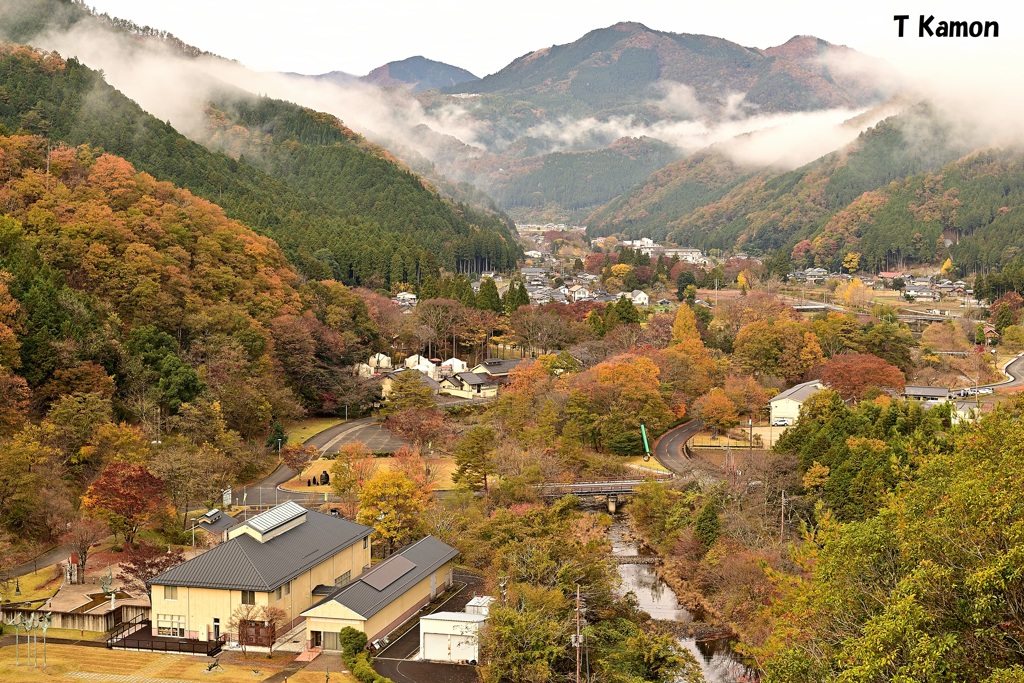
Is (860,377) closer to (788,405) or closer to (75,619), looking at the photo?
(788,405)

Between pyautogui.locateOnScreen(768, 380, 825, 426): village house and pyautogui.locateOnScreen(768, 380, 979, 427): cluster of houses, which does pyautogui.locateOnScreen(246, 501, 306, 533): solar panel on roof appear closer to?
pyautogui.locateOnScreen(768, 380, 979, 427): cluster of houses

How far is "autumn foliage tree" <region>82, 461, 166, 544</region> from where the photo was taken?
2966 centimetres

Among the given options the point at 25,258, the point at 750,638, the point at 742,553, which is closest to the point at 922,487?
the point at 750,638

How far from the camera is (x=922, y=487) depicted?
18016mm

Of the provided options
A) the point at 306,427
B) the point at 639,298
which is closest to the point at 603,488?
the point at 306,427

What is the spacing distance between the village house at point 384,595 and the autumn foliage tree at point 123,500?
6.60 metres

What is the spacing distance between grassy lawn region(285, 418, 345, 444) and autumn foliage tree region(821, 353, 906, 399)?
24.2 m

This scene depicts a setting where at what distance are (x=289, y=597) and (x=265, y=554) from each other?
1.24 metres

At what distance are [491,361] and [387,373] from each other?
6.33m

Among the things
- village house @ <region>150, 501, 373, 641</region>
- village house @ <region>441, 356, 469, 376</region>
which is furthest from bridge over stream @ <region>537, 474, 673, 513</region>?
village house @ <region>441, 356, 469, 376</region>

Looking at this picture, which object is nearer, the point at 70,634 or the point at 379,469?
the point at 70,634

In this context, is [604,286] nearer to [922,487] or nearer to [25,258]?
[25,258]

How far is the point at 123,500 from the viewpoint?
29.7 metres

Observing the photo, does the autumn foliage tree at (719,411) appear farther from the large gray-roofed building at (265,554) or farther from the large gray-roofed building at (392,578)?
the large gray-roofed building at (265,554)
